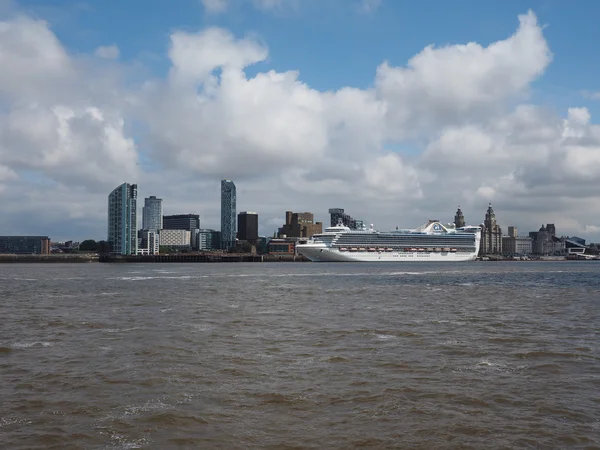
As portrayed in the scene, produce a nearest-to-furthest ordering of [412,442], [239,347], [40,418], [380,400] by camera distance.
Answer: [412,442] → [40,418] → [380,400] → [239,347]

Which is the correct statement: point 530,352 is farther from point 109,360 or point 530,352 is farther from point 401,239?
point 401,239

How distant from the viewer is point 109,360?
1705cm

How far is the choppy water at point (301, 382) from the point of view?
10.1 metres

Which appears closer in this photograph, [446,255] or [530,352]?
[530,352]

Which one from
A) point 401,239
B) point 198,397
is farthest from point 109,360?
point 401,239

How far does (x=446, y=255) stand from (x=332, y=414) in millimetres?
172389

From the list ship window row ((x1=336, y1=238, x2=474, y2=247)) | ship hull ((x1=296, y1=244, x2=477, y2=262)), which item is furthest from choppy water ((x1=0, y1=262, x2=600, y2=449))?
ship window row ((x1=336, y1=238, x2=474, y2=247))

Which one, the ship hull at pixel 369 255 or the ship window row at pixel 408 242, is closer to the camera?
the ship hull at pixel 369 255

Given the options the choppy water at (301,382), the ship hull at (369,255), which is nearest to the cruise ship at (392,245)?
the ship hull at (369,255)

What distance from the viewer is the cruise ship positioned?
533 ft

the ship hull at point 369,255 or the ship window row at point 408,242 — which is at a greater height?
the ship window row at point 408,242

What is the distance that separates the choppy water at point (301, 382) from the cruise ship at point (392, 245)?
134031 mm

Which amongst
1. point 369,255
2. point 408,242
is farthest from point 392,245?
point 369,255

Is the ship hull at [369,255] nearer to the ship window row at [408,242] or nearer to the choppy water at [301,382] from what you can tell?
the ship window row at [408,242]
